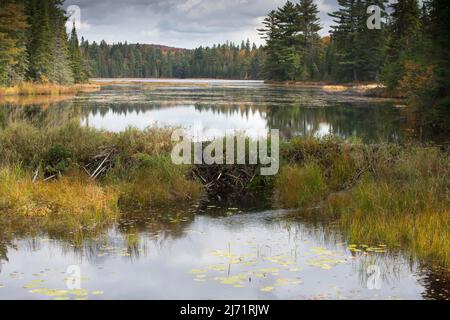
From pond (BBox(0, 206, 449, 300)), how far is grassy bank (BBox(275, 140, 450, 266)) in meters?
0.53

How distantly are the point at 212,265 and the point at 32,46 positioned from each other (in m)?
58.2

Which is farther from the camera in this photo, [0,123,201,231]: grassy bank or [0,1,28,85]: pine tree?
[0,1,28,85]: pine tree

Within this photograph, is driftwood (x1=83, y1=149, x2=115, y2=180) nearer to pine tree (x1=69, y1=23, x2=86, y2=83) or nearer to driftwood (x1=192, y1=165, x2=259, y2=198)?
driftwood (x1=192, y1=165, x2=259, y2=198)

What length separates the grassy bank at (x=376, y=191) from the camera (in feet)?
31.0

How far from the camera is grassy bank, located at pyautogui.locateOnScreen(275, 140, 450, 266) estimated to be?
946 centimetres

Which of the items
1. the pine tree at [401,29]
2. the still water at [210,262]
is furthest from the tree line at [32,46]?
the still water at [210,262]

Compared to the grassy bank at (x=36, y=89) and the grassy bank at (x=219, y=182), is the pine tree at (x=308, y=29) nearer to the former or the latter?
the grassy bank at (x=36, y=89)

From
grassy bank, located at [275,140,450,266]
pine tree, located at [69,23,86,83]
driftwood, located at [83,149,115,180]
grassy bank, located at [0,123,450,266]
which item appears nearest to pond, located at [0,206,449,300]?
grassy bank, located at [275,140,450,266]

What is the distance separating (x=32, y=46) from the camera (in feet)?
201

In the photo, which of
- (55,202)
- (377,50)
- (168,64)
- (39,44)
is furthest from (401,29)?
(168,64)

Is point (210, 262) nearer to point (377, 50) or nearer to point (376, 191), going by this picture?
point (376, 191)

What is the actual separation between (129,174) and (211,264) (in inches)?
207

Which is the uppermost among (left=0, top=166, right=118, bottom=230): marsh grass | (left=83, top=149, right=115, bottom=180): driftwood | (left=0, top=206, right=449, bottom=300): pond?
(left=83, top=149, right=115, bottom=180): driftwood
